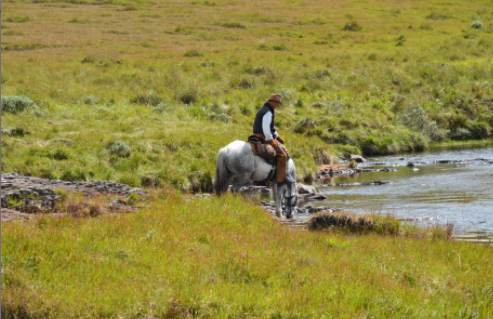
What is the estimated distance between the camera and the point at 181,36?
208 feet

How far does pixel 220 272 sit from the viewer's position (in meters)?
9.25

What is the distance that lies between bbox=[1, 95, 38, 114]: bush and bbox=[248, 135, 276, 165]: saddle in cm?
1483

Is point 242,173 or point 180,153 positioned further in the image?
point 180,153

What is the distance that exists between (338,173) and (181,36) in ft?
128

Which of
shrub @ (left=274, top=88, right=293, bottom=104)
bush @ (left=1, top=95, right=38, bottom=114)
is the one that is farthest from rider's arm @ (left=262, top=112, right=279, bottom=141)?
shrub @ (left=274, top=88, right=293, bottom=104)

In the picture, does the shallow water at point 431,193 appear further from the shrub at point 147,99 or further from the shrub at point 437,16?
the shrub at point 437,16

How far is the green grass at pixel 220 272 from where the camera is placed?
783 cm


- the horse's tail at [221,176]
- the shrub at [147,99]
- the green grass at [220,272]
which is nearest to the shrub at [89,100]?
the shrub at [147,99]

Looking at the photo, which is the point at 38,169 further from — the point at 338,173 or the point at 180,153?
the point at 338,173

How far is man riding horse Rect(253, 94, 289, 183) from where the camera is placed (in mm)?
16766

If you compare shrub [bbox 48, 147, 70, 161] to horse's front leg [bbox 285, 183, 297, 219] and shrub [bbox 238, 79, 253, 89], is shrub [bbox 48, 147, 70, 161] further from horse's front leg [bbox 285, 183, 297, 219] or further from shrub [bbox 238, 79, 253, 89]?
shrub [bbox 238, 79, 253, 89]

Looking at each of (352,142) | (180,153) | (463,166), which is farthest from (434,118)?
(180,153)

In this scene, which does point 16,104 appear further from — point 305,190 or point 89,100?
point 305,190

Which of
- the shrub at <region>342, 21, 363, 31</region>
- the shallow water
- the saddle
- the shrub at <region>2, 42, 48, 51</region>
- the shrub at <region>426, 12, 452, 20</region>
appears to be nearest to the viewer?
the shallow water
